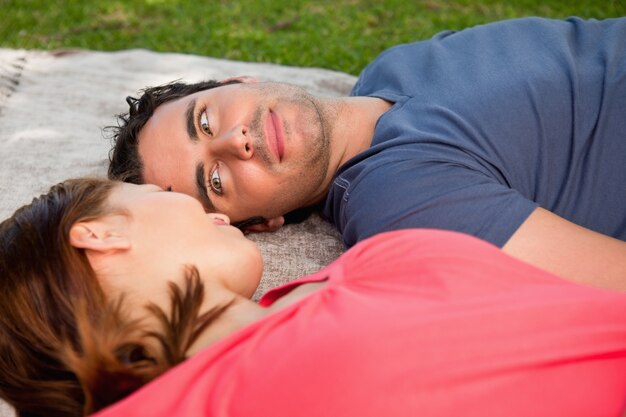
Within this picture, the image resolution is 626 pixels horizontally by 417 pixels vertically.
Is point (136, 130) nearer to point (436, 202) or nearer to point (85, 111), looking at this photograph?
point (85, 111)

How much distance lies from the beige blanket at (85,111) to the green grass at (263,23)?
870mm

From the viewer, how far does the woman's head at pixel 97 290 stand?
6.01 ft

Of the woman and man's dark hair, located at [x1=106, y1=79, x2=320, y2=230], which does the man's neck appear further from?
the woman

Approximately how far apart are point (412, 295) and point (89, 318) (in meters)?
0.88

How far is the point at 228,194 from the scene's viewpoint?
9.42ft

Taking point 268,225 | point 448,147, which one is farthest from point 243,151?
point 448,147

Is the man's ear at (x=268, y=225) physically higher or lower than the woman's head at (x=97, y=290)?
lower

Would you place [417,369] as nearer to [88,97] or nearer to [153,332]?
[153,332]

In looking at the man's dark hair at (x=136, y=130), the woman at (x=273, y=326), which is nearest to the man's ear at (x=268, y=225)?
the man's dark hair at (x=136, y=130)

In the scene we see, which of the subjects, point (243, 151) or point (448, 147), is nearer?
point (448, 147)

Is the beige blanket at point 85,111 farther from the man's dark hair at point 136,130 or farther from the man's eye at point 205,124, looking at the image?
the man's eye at point 205,124

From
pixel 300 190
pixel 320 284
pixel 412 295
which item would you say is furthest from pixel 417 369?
pixel 300 190

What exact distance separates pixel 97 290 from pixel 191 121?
1.16m

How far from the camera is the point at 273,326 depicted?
1.75 meters
